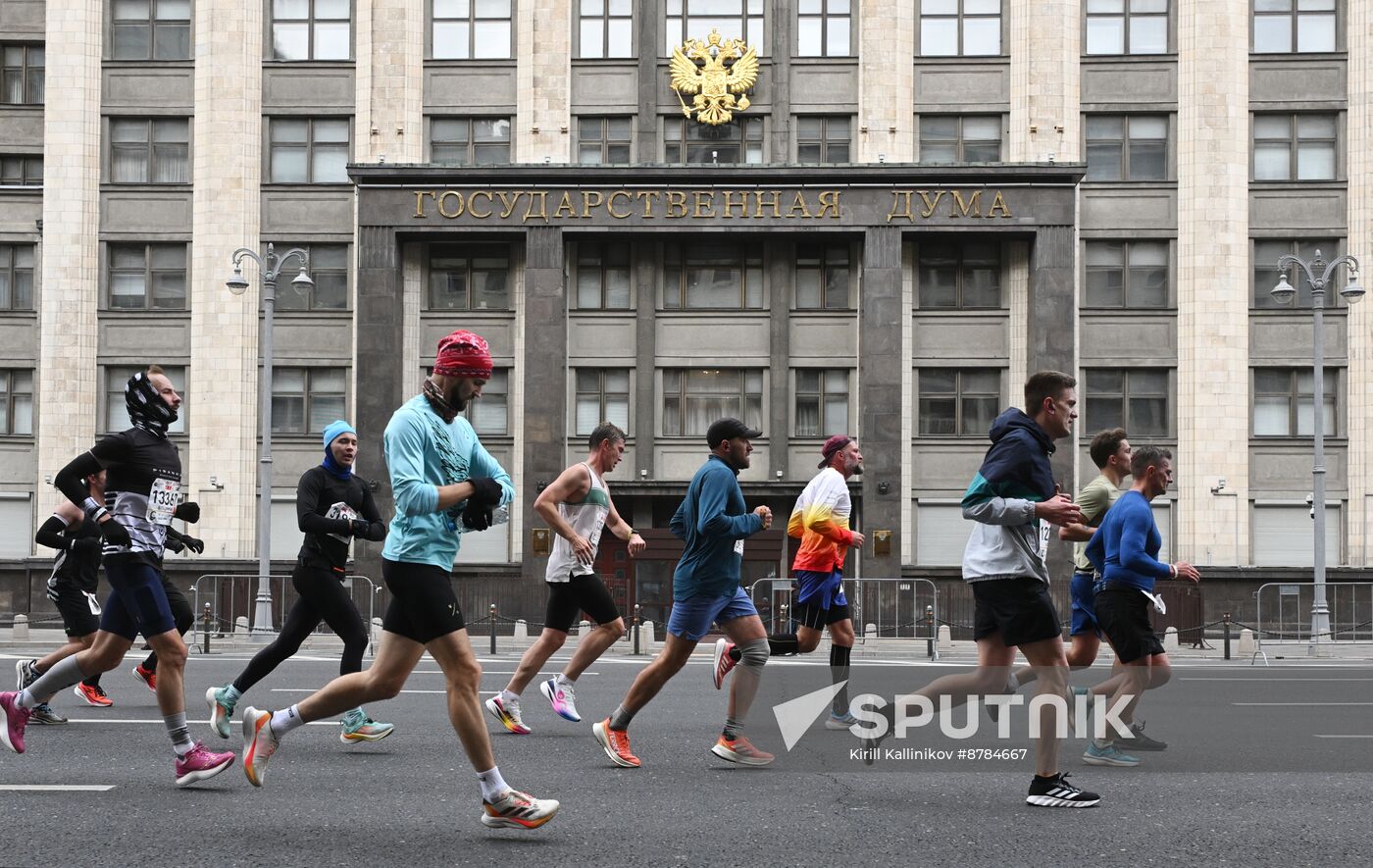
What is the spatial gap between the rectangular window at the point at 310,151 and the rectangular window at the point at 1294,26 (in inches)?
882

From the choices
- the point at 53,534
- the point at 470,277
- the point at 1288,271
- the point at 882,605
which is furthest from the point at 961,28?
the point at 53,534

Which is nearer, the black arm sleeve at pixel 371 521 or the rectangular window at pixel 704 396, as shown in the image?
the black arm sleeve at pixel 371 521

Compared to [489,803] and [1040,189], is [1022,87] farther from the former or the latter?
[489,803]

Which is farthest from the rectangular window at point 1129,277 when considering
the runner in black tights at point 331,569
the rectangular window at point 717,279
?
the runner in black tights at point 331,569

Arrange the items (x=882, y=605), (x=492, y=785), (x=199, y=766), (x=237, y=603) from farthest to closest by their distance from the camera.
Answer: (x=237, y=603)
(x=882, y=605)
(x=199, y=766)
(x=492, y=785)

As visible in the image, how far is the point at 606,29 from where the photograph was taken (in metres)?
37.0

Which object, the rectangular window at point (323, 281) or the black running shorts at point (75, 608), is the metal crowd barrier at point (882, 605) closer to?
the black running shorts at point (75, 608)

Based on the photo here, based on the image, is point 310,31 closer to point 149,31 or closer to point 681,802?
point 149,31

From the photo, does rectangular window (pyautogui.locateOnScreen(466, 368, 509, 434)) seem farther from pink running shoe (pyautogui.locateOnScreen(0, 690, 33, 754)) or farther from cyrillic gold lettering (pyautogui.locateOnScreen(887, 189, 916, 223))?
pink running shoe (pyautogui.locateOnScreen(0, 690, 33, 754))

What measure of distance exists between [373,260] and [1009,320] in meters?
15.4

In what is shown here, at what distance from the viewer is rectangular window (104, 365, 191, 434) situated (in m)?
37.0

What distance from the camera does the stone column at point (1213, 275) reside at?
35.5 m

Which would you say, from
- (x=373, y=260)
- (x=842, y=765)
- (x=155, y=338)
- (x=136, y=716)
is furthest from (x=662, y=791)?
(x=155, y=338)

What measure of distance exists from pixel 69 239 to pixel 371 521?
30.3 meters
